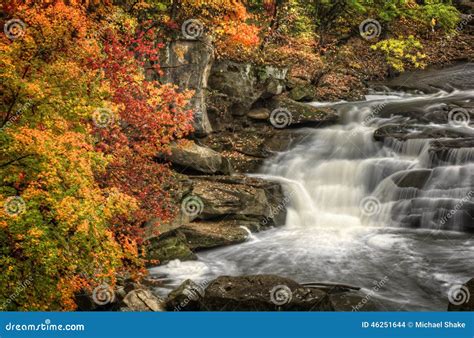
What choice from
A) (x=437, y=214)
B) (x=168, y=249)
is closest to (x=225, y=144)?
(x=168, y=249)

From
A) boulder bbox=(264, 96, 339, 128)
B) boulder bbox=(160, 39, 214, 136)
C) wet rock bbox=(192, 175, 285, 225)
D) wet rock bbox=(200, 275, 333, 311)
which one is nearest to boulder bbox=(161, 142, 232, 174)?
wet rock bbox=(192, 175, 285, 225)

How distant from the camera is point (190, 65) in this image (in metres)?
19.4

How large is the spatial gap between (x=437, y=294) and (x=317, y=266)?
3330mm

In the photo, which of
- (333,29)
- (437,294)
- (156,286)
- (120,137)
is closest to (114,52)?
(120,137)

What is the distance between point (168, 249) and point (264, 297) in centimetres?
497

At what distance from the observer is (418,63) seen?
30.7 m

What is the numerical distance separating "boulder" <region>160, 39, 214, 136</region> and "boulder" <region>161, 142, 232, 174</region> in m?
1.97

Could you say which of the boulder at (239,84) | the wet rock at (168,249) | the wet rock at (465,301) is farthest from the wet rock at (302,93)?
the wet rock at (465,301)

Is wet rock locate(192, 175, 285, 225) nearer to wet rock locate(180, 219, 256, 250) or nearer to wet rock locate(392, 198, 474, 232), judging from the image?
wet rock locate(180, 219, 256, 250)

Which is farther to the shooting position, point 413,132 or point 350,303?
point 413,132

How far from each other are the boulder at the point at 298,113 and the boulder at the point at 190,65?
4493 mm

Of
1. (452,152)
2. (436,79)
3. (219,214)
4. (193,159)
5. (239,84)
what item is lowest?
(219,214)

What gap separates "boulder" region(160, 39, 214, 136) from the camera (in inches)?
754

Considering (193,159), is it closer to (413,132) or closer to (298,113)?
(298,113)
